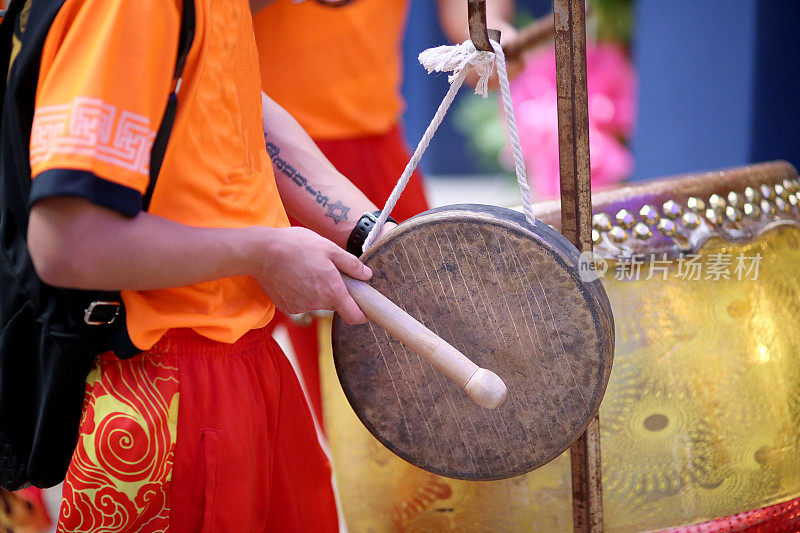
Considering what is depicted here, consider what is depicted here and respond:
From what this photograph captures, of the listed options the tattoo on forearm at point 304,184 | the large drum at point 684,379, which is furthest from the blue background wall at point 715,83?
the tattoo on forearm at point 304,184

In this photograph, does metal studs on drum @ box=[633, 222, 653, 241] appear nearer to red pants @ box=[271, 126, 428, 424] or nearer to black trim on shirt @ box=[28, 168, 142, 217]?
red pants @ box=[271, 126, 428, 424]

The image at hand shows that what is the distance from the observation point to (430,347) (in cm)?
77

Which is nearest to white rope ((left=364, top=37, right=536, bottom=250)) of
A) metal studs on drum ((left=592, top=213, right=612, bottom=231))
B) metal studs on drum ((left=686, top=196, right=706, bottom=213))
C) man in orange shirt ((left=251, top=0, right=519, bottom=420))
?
metal studs on drum ((left=592, top=213, right=612, bottom=231))

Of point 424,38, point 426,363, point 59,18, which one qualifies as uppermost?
point 59,18

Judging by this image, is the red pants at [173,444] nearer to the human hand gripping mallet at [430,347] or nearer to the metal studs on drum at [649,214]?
the human hand gripping mallet at [430,347]

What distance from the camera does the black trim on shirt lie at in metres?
0.62

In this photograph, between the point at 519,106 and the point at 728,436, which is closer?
the point at 728,436

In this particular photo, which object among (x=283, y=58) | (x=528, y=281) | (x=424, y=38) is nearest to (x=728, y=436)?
(x=528, y=281)

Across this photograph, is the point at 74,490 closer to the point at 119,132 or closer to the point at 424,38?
the point at 119,132

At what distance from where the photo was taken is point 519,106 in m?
3.18

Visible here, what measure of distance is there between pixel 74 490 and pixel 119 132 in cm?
34

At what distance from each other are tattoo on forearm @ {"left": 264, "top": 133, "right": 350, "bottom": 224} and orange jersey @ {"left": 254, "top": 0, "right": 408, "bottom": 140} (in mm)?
511

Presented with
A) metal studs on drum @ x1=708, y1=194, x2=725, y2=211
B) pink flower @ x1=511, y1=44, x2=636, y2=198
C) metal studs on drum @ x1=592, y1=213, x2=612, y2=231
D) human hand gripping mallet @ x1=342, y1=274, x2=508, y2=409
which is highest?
human hand gripping mallet @ x1=342, y1=274, x2=508, y2=409

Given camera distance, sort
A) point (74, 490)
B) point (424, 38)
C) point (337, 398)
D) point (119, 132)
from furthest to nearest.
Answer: point (424, 38) < point (337, 398) < point (74, 490) < point (119, 132)
